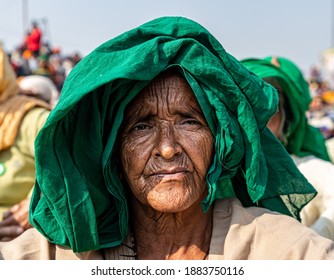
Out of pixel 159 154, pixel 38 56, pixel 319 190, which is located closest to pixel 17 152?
pixel 319 190

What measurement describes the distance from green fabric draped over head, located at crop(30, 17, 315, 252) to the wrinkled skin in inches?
2.0

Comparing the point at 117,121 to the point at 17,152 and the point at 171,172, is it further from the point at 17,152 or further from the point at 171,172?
the point at 17,152

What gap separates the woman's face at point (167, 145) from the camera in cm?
234

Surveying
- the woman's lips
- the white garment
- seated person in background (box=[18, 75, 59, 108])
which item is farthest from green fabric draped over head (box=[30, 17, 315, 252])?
seated person in background (box=[18, 75, 59, 108])

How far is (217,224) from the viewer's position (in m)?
2.50

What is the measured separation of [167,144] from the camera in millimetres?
Result: 2340

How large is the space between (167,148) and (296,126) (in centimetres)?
261

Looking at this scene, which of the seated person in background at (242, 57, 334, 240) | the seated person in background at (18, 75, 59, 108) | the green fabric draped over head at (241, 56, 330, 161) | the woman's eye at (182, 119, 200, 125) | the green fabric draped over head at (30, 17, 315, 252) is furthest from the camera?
the seated person in background at (18, 75, 59, 108)

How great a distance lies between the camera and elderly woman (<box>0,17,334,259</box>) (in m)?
2.31

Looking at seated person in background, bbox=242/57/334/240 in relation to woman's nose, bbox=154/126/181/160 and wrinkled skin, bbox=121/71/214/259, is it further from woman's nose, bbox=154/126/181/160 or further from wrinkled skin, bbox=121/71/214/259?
woman's nose, bbox=154/126/181/160

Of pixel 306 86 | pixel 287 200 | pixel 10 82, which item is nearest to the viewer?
pixel 287 200

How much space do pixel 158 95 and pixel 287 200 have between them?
0.78 metres

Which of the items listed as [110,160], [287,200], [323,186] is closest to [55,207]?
[110,160]
